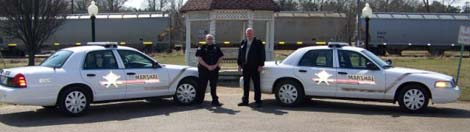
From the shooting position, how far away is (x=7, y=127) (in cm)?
992

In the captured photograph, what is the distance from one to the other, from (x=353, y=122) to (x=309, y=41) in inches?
1578

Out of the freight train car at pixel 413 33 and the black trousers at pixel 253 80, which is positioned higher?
the freight train car at pixel 413 33

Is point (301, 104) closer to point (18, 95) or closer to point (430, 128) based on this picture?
point (430, 128)

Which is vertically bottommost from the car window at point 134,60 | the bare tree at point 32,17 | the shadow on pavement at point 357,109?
the shadow on pavement at point 357,109

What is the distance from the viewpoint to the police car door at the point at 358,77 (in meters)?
11.8

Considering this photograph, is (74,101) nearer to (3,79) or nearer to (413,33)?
(3,79)

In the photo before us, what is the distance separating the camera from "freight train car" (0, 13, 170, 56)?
47.7 m

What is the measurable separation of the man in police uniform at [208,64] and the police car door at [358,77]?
263cm

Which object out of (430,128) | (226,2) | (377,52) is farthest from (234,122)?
(377,52)

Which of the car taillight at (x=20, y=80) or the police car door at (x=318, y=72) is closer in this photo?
the car taillight at (x=20, y=80)

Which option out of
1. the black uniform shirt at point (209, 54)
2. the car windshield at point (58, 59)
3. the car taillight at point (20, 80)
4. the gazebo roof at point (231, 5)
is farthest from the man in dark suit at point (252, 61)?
the gazebo roof at point (231, 5)

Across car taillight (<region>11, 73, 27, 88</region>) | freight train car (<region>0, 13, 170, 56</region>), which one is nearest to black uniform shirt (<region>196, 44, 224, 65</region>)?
car taillight (<region>11, 73, 27, 88</region>)

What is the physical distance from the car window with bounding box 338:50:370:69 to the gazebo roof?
6.66 m

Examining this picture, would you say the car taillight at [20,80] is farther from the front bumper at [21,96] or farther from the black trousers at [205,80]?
the black trousers at [205,80]
